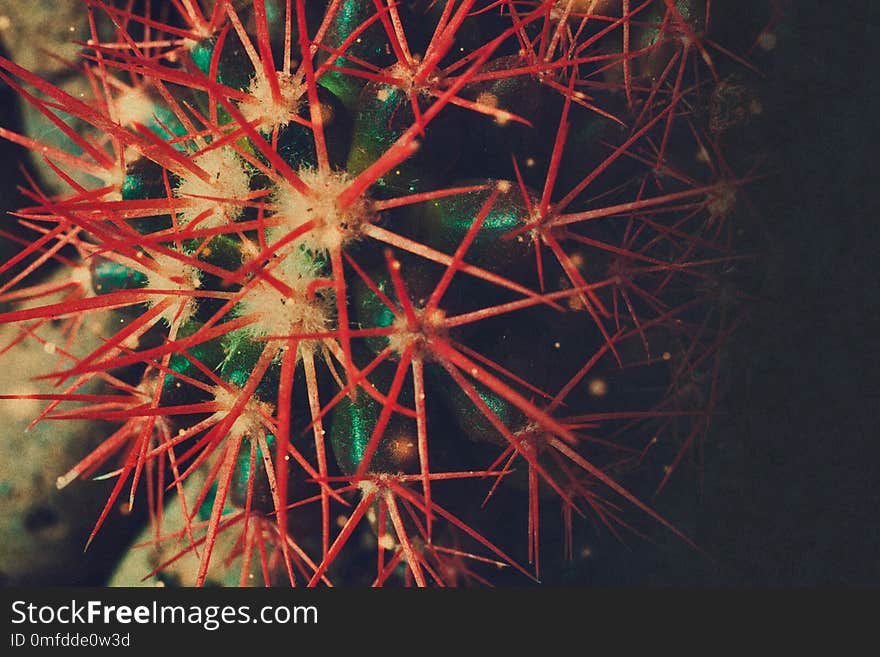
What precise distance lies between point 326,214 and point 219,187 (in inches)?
6.0

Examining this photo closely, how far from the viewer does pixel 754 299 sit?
0.77 m

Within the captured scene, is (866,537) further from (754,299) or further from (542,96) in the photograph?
(542,96)

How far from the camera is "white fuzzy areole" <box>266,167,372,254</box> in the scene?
1.75 ft

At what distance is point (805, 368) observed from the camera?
2.56 feet

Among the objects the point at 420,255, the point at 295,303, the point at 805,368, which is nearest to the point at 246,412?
the point at 295,303

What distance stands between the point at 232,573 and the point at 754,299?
0.84m

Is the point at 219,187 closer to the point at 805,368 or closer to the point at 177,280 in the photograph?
the point at 177,280

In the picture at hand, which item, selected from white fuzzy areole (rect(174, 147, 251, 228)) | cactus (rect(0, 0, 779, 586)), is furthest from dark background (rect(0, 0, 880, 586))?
white fuzzy areole (rect(174, 147, 251, 228))

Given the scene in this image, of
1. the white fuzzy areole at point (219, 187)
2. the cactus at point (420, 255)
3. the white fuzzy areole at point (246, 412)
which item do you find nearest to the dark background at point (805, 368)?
the cactus at point (420, 255)

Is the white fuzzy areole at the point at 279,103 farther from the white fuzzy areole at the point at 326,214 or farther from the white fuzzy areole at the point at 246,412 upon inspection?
the white fuzzy areole at the point at 246,412

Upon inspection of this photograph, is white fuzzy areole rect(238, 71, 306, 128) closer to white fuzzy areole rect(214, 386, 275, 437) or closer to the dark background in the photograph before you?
white fuzzy areole rect(214, 386, 275, 437)

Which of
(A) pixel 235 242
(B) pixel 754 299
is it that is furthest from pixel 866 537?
(A) pixel 235 242

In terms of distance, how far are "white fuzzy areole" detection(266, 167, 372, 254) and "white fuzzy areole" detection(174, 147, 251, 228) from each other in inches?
2.8

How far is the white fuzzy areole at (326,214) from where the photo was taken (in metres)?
0.53
